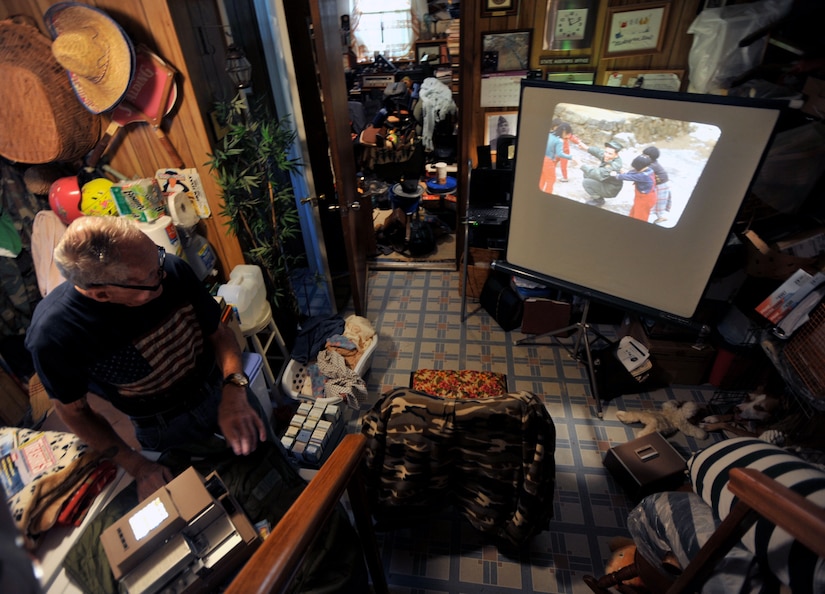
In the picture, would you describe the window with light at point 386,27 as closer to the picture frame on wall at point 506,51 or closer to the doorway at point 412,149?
the doorway at point 412,149

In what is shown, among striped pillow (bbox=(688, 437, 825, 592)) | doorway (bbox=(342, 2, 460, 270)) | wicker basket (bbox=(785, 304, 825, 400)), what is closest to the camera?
striped pillow (bbox=(688, 437, 825, 592))

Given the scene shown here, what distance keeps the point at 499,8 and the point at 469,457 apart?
8.74 feet

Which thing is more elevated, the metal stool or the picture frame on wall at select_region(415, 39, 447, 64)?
the picture frame on wall at select_region(415, 39, 447, 64)

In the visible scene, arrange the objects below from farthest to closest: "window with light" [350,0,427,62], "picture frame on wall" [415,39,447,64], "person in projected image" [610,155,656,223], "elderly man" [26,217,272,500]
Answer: "window with light" [350,0,427,62] < "picture frame on wall" [415,39,447,64] < "person in projected image" [610,155,656,223] < "elderly man" [26,217,272,500]

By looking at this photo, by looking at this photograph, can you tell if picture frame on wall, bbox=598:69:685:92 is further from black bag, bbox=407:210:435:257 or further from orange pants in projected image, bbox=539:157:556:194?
black bag, bbox=407:210:435:257

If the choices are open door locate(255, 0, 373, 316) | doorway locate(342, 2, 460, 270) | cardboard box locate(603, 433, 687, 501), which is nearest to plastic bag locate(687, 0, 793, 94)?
doorway locate(342, 2, 460, 270)

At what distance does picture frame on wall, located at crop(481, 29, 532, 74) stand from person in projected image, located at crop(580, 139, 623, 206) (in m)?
1.17

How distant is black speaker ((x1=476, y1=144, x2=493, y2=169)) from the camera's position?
308cm

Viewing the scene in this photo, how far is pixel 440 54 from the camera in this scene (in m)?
6.34

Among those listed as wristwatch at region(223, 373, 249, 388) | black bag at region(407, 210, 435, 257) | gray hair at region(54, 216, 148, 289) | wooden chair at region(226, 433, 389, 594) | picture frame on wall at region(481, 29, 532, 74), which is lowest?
black bag at region(407, 210, 435, 257)

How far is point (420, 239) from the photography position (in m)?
3.89

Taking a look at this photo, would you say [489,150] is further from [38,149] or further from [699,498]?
[38,149]

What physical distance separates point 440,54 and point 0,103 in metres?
5.52

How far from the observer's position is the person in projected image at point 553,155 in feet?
6.79
